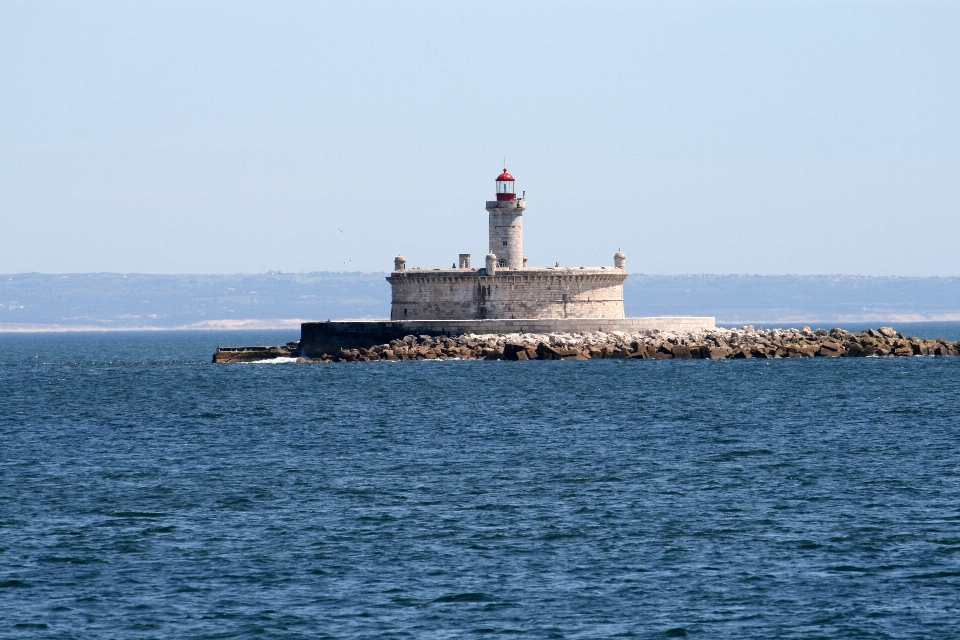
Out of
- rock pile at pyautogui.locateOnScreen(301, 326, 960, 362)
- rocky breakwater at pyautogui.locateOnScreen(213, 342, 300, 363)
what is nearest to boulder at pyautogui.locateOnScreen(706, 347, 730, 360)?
rock pile at pyautogui.locateOnScreen(301, 326, 960, 362)

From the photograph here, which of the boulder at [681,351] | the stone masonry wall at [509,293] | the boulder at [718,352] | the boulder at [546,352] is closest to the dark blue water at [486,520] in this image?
the boulder at [546,352]

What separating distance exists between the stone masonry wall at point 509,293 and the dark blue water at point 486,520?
1653 centimetres

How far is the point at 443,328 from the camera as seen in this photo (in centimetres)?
5531

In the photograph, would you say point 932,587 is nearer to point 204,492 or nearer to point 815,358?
point 204,492

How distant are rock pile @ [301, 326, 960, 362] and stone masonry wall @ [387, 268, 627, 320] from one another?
184cm

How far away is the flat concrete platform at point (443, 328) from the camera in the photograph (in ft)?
181

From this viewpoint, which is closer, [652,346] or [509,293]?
[652,346]

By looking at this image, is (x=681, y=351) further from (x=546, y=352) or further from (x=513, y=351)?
(x=513, y=351)

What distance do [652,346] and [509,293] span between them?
5833mm

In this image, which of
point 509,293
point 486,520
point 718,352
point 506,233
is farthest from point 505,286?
point 486,520

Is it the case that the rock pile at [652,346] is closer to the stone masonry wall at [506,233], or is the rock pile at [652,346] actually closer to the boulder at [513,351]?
the boulder at [513,351]

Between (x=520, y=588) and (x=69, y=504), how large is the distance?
892 centimetres

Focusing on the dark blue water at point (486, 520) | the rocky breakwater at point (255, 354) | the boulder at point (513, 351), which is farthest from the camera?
the rocky breakwater at point (255, 354)

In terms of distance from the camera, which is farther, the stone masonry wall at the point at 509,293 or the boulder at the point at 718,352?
the boulder at the point at 718,352
